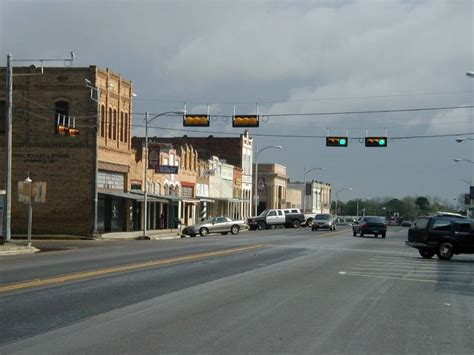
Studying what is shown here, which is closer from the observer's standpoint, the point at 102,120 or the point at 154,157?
the point at 102,120

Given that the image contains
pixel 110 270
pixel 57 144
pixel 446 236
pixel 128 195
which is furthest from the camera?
pixel 128 195

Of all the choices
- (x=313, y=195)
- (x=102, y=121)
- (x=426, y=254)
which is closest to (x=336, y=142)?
(x=426, y=254)

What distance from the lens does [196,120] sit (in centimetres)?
3200

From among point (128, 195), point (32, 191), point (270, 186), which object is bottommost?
point (32, 191)

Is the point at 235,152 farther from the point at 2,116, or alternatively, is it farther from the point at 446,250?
the point at 446,250

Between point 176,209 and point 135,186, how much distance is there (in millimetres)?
10238

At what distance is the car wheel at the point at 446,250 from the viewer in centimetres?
2692

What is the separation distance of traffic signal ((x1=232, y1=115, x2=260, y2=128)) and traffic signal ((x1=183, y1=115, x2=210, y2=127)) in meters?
1.29

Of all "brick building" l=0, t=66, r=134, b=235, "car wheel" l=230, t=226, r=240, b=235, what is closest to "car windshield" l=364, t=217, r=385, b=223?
"car wheel" l=230, t=226, r=240, b=235

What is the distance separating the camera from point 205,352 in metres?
8.51

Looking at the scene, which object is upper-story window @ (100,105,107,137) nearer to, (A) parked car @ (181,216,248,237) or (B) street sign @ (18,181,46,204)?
(A) parked car @ (181,216,248,237)

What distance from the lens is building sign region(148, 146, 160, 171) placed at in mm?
53856

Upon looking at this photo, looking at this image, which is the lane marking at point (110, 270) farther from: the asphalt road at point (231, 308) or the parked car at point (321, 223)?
the parked car at point (321, 223)

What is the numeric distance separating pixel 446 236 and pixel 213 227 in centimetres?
2969
